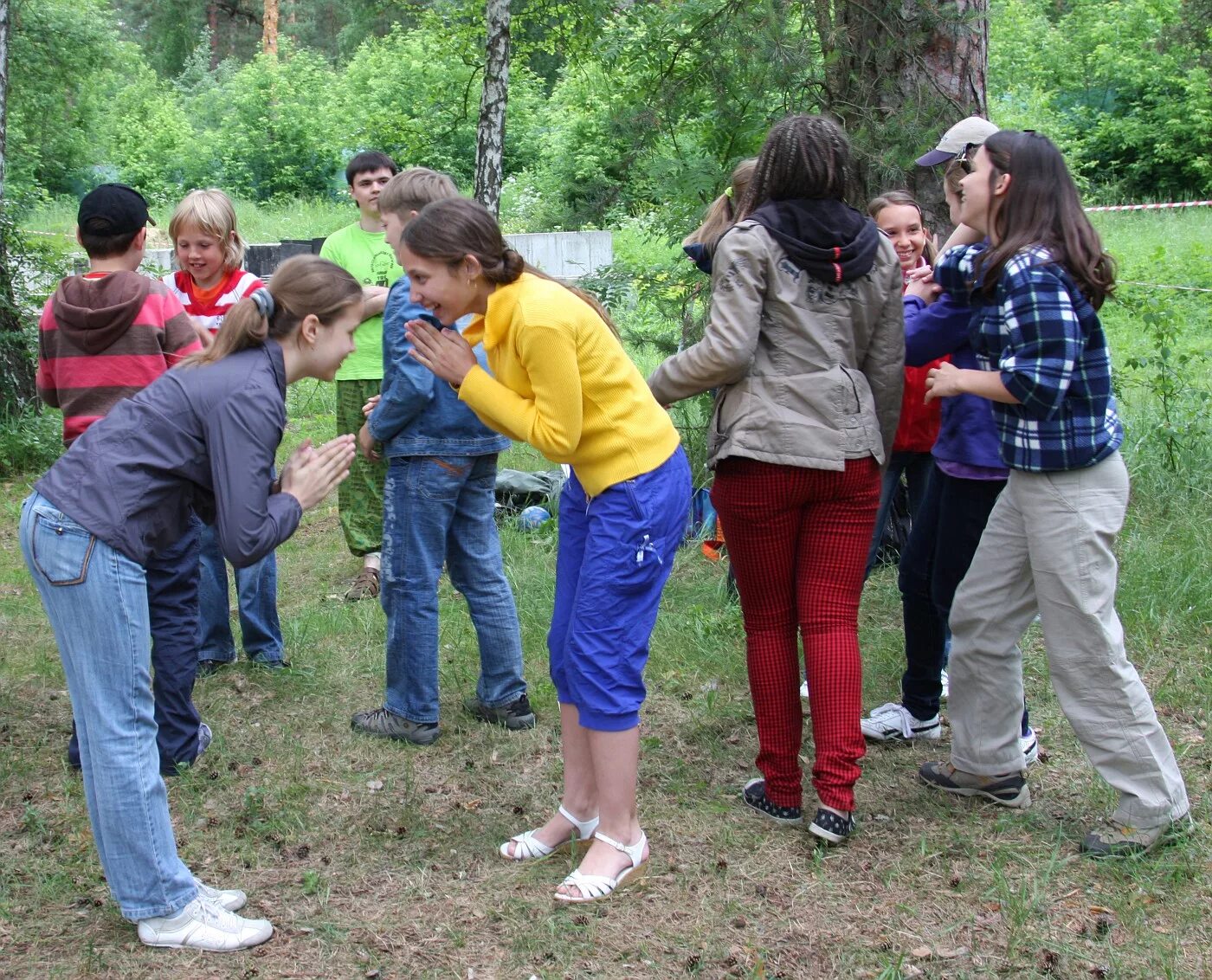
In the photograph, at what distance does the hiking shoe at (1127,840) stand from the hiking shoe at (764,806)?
0.83 m

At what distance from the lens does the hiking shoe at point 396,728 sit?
4.29 meters

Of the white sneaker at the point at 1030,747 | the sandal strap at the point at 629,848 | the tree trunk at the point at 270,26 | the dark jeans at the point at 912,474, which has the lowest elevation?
the white sneaker at the point at 1030,747

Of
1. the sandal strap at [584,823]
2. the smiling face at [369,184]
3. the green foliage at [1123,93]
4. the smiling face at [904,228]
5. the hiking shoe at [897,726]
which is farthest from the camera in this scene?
the green foliage at [1123,93]

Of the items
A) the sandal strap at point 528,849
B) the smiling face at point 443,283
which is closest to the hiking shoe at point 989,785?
the sandal strap at point 528,849

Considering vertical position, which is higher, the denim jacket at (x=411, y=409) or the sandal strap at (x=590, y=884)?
the denim jacket at (x=411, y=409)

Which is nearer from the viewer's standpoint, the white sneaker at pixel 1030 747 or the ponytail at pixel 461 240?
the ponytail at pixel 461 240

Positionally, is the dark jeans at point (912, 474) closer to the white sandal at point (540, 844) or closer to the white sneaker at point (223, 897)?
the white sandal at point (540, 844)

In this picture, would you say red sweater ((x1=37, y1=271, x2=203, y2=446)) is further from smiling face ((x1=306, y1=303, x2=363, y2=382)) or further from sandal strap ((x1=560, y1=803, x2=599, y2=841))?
sandal strap ((x1=560, y1=803, x2=599, y2=841))

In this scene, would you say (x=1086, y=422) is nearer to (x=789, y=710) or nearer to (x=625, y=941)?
(x=789, y=710)

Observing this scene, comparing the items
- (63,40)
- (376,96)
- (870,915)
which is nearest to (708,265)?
(870,915)

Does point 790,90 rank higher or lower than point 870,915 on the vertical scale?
higher

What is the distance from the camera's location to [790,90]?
593 centimetres

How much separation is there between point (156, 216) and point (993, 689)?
2148cm

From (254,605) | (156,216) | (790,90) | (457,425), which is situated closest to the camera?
(457,425)
